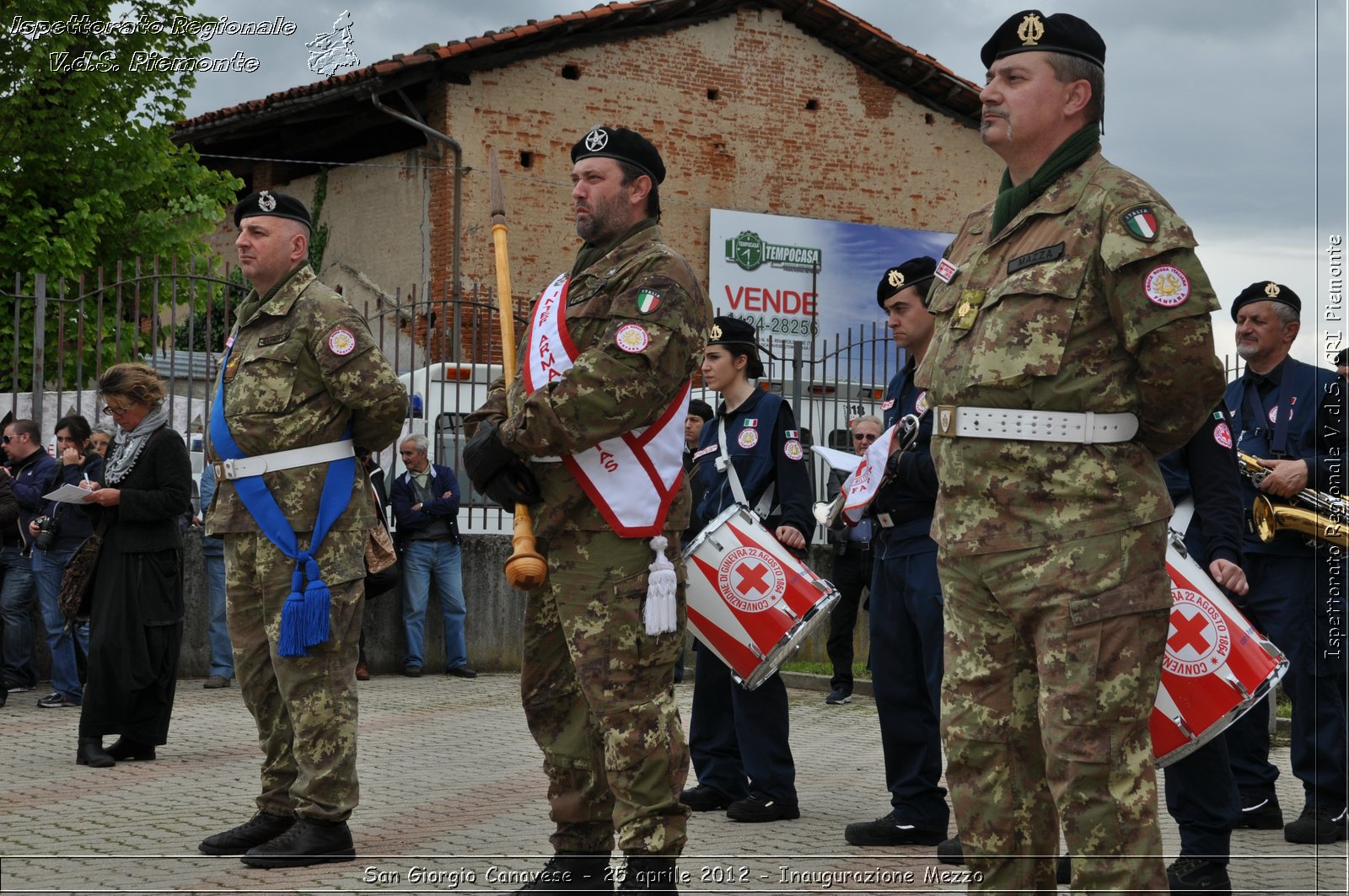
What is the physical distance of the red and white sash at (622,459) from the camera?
4941 millimetres

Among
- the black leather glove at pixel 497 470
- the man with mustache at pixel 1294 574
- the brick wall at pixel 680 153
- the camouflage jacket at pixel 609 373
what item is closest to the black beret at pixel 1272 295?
the man with mustache at pixel 1294 574

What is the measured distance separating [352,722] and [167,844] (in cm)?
103

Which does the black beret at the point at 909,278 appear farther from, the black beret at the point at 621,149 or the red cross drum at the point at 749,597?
the black beret at the point at 621,149

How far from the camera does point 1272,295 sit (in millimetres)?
6875

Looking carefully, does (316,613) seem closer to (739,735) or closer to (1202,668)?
(739,735)

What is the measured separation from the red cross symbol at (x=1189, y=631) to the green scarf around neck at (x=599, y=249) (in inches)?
86.6

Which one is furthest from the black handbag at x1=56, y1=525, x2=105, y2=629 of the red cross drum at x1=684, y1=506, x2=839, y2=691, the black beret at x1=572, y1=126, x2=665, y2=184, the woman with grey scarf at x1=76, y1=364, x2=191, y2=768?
the black beret at x1=572, y1=126, x2=665, y2=184

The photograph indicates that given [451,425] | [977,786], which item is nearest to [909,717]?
[977,786]

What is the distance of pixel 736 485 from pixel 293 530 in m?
2.27

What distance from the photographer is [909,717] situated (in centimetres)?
648

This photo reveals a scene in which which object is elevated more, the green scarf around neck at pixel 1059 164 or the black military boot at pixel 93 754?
the green scarf around neck at pixel 1059 164

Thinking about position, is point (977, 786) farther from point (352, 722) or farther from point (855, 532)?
point (855, 532)

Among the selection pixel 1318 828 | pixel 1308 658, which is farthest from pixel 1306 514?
pixel 1318 828

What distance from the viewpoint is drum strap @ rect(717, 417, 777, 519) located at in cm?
736
